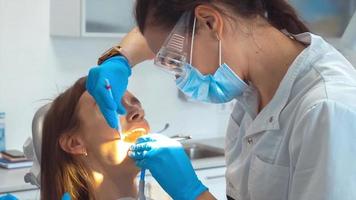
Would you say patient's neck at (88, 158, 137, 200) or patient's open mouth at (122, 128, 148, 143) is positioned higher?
patient's open mouth at (122, 128, 148, 143)

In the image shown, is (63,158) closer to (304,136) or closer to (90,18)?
(304,136)

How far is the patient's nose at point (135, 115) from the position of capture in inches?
78.3

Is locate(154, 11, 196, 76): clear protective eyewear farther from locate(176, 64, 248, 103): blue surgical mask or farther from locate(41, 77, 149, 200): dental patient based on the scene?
locate(41, 77, 149, 200): dental patient

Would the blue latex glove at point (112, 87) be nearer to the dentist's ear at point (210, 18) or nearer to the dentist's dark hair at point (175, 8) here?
the dentist's dark hair at point (175, 8)

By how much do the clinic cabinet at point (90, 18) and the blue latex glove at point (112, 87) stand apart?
132cm

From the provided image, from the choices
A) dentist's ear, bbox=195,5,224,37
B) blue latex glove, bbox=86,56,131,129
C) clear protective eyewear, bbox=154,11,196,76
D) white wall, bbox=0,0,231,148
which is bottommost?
white wall, bbox=0,0,231,148

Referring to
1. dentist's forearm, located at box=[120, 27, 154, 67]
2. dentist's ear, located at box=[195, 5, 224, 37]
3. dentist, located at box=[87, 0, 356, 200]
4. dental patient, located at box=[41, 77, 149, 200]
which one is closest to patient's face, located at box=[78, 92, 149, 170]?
dental patient, located at box=[41, 77, 149, 200]

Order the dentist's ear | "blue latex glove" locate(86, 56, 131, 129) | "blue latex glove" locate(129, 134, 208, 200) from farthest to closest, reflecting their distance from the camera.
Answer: "blue latex glove" locate(86, 56, 131, 129) < "blue latex glove" locate(129, 134, 208, 200) < the dentist's ear

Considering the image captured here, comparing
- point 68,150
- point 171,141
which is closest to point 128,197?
point 68,150

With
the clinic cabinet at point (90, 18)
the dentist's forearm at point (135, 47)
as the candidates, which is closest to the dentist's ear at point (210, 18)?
the dentist's forearm at point (135, 47)

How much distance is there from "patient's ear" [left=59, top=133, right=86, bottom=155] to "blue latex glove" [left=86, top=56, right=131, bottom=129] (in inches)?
10.2

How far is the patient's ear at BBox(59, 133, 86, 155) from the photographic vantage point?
6.54 feet

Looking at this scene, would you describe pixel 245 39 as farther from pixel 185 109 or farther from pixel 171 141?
pixel 185 109

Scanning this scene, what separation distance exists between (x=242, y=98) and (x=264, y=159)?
0.21m
